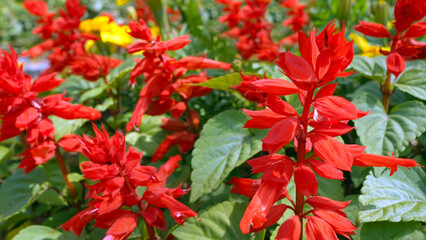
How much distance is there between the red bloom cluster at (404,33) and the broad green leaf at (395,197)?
21 centimetres

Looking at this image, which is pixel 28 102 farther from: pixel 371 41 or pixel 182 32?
pixel 371 41

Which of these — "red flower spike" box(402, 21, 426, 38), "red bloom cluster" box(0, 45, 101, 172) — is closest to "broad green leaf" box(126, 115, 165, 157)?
"red bloom cluster" box(0, 45, 101, 172)

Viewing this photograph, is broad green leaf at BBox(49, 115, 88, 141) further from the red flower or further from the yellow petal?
the yellow petal

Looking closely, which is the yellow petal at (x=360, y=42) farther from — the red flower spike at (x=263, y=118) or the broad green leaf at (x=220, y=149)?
the red flower spike at (x=263, y=118)

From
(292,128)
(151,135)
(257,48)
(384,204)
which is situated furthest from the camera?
(257,48)

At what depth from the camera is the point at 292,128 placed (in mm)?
487

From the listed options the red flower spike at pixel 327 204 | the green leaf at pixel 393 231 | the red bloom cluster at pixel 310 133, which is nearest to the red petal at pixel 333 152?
the red bloom cluster at pixel 310 133

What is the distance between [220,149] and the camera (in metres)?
0.80

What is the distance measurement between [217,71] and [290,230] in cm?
67

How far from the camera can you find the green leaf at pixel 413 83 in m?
0.83

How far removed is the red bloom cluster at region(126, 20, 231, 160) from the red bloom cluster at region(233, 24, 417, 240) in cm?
38

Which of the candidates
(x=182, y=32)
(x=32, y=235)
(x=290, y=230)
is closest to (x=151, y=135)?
(x=32, y=235)

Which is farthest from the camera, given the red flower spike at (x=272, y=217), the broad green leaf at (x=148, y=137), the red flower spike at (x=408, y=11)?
the broad green leaf at (x=148, y=137)

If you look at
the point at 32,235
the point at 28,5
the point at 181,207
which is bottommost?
the point at 32,235
